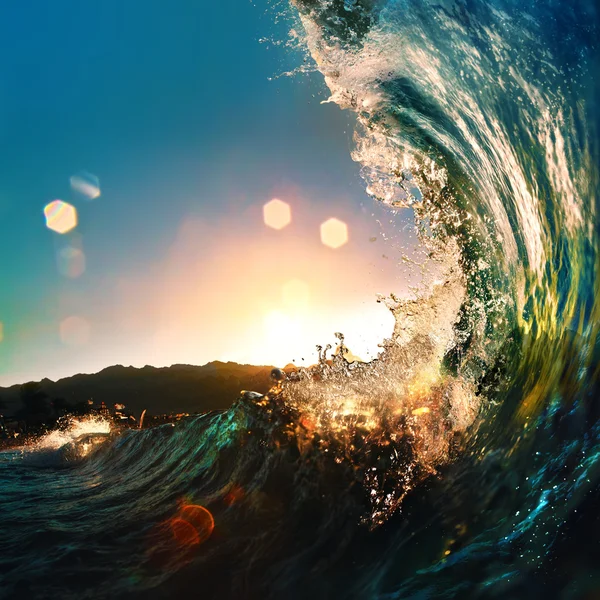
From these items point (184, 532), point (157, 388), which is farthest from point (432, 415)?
point (157, 388)

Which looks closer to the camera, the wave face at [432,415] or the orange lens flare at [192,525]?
the wave face at [432,415]

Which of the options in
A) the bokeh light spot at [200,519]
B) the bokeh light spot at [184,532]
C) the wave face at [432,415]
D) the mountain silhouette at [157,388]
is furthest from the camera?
the mountain silhouette at [157,388]

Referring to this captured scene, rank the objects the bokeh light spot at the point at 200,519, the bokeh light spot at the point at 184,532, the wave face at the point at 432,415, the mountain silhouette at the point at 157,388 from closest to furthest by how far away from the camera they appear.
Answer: the wave face at the point at 432,415 → the bokeh light spot at the point at 184,532 → the bokeh light spot at the point at 200,519 → the mountain silhouette at the point at 157,388

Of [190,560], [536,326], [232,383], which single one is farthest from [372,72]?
[232,383]

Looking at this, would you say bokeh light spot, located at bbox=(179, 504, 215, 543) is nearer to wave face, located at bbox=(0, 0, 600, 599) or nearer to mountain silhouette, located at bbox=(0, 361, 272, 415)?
wave face, located at bbox=(0, 0, 600, 599)

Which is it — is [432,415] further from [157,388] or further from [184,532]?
[157,388]

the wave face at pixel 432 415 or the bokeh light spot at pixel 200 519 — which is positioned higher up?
the wave face at pixel 432 415

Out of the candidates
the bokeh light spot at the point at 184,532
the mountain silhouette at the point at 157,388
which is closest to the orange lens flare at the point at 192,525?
the bokeh light spot at the point at 184,532

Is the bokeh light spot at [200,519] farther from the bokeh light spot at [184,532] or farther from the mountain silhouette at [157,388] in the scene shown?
the mountain silhouette at [157,388]
